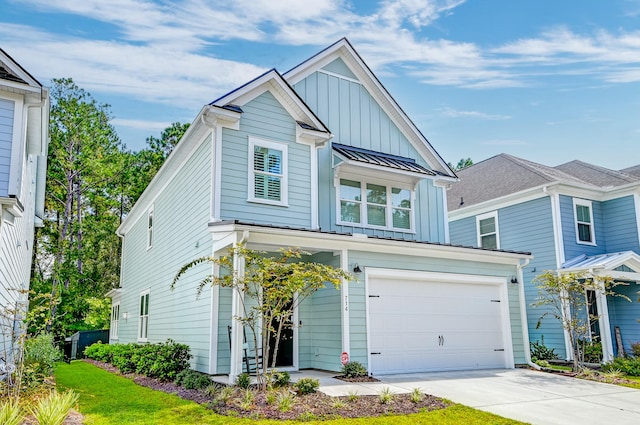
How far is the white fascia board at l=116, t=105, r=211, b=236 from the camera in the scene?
39.4 ft

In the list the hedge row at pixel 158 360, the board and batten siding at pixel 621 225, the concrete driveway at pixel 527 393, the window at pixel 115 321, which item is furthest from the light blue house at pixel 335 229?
the window at pixel 115 321

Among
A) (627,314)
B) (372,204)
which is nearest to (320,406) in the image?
(372,204)

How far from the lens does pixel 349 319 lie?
10648mm

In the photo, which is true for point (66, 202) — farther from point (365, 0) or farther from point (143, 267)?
point (365, 0)

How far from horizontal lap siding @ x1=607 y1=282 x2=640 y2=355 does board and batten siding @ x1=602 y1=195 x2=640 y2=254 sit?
1.42 meters

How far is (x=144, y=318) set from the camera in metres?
17.5

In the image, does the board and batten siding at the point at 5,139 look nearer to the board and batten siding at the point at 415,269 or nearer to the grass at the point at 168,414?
the grass at the point at 168,414

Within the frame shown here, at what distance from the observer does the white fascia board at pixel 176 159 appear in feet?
39.4

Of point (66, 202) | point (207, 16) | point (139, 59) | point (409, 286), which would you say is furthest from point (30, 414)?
point (66, 202)

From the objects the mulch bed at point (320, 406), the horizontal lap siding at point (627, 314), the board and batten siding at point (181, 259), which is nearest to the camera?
the mulch bed at point (320, 406)

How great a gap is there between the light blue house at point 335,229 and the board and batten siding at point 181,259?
2.5 inches

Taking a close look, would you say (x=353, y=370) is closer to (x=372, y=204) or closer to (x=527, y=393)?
(x=527, y=393)

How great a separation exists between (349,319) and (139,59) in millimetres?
9783

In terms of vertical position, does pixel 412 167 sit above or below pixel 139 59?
below
